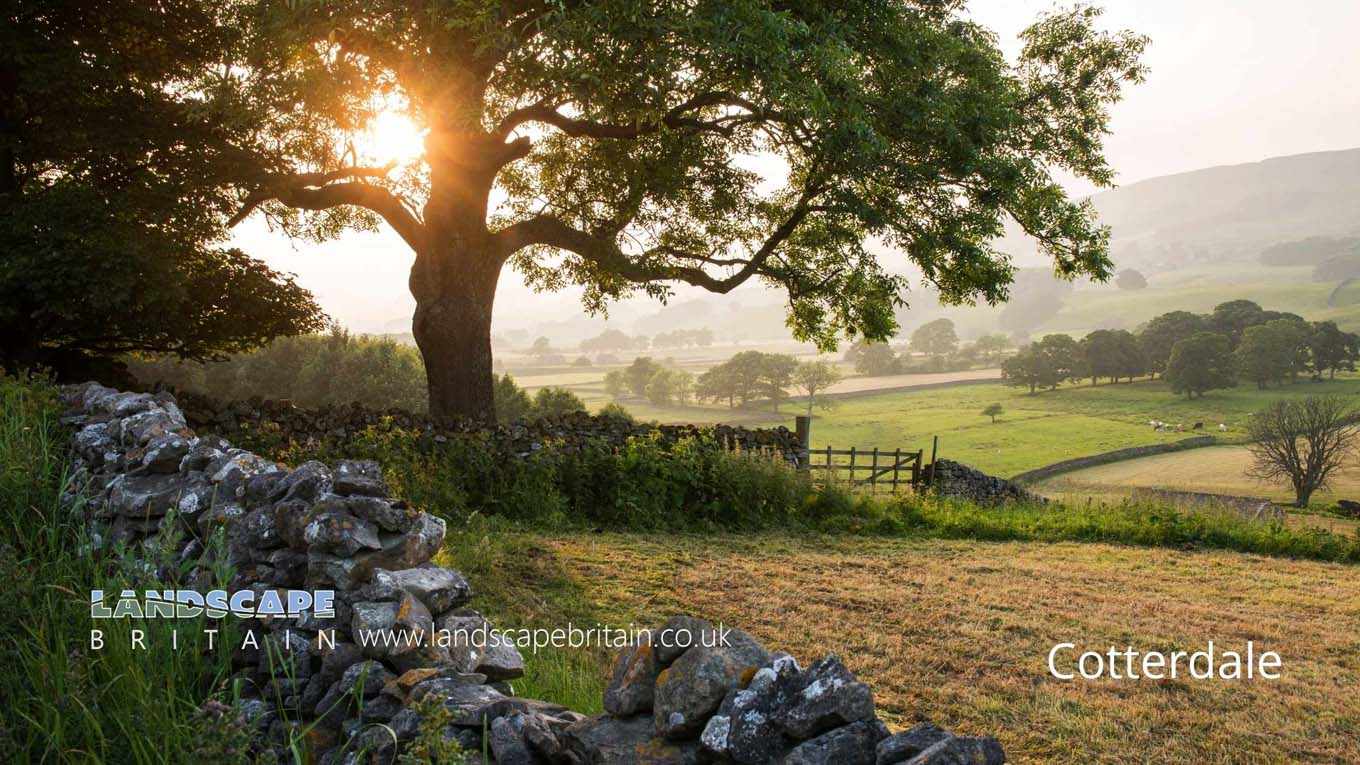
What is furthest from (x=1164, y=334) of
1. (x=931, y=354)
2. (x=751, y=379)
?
(x=931, y=354)

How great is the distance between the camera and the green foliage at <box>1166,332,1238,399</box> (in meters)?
63.6

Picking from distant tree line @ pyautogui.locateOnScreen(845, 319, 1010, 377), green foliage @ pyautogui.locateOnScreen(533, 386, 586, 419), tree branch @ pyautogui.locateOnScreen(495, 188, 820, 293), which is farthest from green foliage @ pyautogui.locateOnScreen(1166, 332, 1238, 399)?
tree branch @ pyautogui.locateOnScreen(495, 188, 820, 293)

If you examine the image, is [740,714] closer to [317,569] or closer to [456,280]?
[317,569]

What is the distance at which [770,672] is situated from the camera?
2303 mm

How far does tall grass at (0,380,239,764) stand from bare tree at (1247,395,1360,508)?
46.5 metres

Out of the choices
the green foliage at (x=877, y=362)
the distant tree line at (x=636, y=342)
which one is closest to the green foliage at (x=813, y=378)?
the green foliage at (x=877, y=362)

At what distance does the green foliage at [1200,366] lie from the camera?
6356 centimetres

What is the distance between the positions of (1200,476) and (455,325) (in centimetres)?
4325

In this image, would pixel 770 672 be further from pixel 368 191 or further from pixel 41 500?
pixel 368 191

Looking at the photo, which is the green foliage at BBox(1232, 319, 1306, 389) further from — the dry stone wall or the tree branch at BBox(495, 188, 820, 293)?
the dry stone wall

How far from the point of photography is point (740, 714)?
7.29 ft

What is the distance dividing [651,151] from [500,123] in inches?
112

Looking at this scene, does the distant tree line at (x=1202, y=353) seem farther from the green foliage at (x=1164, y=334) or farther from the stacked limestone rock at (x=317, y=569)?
the stacked limestone rock at (x=317, y=569)

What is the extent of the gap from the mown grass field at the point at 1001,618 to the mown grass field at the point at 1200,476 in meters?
32.0
